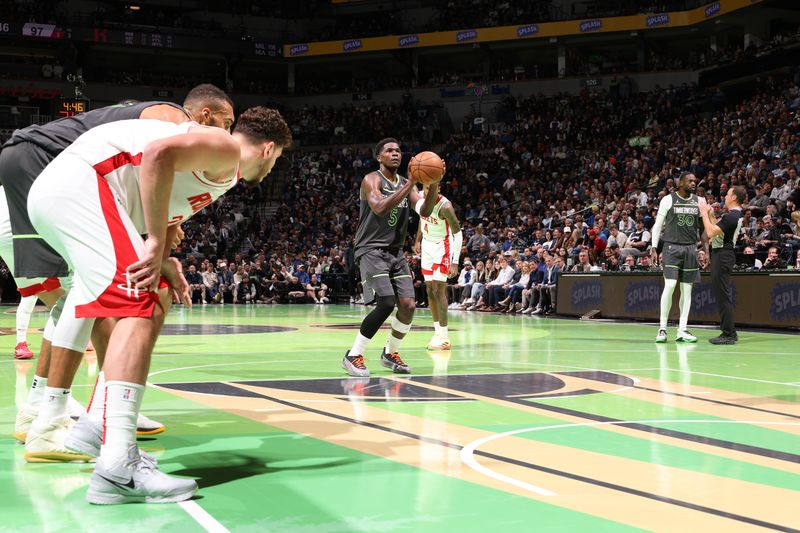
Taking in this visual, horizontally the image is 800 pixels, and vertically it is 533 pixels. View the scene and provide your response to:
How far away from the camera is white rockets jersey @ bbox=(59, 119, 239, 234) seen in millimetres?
4141

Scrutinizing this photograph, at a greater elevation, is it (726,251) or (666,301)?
(726,251)

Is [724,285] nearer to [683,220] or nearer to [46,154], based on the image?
[683,220]

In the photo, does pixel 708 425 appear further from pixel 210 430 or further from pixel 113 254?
pixel 113 254

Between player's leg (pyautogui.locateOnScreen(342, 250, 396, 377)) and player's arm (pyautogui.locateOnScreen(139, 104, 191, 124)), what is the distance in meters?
4.01

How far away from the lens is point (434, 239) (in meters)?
12.4

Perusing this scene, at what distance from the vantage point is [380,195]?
849cm

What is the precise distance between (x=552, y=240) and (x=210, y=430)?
1964 centimetres

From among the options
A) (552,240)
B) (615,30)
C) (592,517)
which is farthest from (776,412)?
(615,30)

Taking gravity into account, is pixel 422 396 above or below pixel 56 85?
below

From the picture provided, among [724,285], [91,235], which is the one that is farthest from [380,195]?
[724,285]

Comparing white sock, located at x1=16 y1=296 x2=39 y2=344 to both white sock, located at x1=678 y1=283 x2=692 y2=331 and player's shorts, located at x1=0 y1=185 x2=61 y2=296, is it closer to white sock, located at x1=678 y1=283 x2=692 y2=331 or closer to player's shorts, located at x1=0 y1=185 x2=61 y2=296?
player's shorts, located at x1=0 y1=185 x2=61 y2=296

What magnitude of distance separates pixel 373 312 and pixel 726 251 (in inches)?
259

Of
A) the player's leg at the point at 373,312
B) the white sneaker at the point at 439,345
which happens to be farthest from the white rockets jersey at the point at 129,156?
the white sneaker at the point at 439,345

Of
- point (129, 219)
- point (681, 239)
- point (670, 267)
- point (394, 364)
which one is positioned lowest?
point (394, 364)
